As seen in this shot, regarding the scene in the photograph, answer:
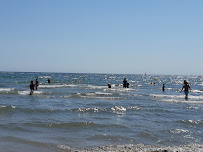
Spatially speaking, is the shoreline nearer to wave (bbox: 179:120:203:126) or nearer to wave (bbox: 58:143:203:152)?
wave (bbox: 58:143:203:152)

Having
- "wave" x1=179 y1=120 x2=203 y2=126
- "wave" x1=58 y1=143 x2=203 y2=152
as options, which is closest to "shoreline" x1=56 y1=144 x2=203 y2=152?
"wave" x1=58 y1=143 x2=203 y2=152

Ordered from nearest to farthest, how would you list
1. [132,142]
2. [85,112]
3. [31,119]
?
[132,142] < [31,119] < [85,112]

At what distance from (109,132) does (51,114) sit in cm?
478

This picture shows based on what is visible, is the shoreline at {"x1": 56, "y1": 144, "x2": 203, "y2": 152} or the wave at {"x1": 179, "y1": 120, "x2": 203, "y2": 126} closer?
the shoreline at {"x1": 56, "y1": 144, "x2": 203, "y2": 152}

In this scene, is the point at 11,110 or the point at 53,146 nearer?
the point at 53,146

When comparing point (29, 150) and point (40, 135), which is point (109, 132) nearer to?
point (40, 135)

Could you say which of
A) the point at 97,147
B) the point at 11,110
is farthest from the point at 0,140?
the point at 11,110

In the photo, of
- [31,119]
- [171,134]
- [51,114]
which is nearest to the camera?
[171,134]

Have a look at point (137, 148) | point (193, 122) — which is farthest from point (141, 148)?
point (193, 122)

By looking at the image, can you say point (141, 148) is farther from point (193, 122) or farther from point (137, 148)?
point (193, 122)

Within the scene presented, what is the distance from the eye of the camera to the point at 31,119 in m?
11.7

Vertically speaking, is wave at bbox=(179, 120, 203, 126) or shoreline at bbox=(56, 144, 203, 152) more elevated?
shoreline at bbox=(56, 144, 203, 152)

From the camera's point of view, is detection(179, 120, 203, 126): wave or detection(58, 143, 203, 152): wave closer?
detection(58, 143, 203, 152): wave

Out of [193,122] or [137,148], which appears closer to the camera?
[137,148]
